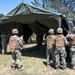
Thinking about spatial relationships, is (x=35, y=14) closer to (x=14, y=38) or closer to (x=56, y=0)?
(x=14, y=38)

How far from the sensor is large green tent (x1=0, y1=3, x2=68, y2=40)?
12375mm

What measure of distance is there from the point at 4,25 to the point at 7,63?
4.29m

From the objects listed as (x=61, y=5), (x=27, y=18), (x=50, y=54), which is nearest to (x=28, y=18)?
(x=27, y=18)

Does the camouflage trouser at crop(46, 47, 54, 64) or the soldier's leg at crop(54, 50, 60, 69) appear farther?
the camouflage trouser at crop(46, 47, 54, 64)

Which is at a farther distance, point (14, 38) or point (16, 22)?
point (16, 22)

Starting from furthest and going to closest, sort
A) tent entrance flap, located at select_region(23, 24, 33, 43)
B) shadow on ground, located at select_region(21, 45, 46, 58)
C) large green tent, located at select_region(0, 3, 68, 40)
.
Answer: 1. tent entrance flap, located at select_region(23, 24, 33, 43)
2. shadow on ground, located at select_region(21, 45, 46, 58)
3. large green tent, located at select_region(0, 3, 68, 40)

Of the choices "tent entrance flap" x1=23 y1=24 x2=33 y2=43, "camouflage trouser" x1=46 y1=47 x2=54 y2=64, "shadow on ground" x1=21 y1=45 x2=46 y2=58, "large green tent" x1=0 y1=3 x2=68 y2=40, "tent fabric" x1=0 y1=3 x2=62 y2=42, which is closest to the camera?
"camouflage trouser" x1=46 y1=47 x2=54 y2=64

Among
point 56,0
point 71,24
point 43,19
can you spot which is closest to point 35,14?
point 43,19

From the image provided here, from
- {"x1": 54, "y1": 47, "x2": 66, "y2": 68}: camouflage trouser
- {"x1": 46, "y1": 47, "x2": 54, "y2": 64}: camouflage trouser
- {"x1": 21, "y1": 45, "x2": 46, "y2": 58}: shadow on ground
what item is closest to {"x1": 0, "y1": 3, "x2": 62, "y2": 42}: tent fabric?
{"x1": 21, "y1": 45, "x2": 46, "y2": 58}: shadow on ground

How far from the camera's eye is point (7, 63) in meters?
11.8

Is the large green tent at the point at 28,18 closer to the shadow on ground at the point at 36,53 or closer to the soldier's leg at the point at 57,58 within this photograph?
the shadow on ground at the point at 36,53

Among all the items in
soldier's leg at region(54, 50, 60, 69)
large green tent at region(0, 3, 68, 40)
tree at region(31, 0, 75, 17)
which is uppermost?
tree at region(31, 0, 75, 17)

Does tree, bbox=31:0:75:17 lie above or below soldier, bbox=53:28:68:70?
above

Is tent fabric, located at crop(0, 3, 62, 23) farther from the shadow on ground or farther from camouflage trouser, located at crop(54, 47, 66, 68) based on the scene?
camouflage trouser, located at crop(54, 47, 66, 68)
